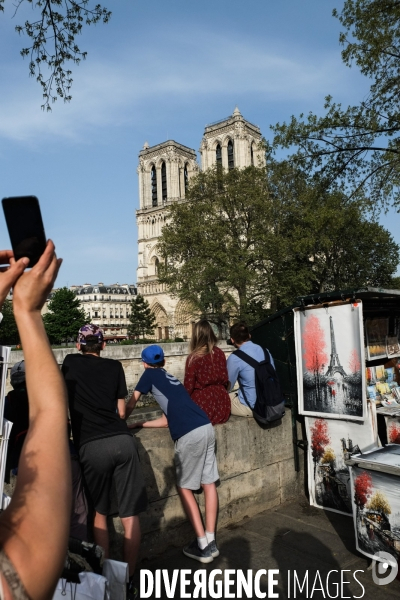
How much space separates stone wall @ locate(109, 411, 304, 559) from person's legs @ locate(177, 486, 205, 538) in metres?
0.20

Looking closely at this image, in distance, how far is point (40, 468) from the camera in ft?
3.09

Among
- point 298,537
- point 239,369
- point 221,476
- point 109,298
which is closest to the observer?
point 298,537

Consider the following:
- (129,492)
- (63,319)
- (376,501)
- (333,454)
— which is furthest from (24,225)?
(63,319)

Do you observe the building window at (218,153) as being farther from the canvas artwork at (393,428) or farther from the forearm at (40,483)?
the forearm at (40,483)

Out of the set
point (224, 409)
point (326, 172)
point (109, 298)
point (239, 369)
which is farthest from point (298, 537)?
point (109, 298)

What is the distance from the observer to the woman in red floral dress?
4.07 metres

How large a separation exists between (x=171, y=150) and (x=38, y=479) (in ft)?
239

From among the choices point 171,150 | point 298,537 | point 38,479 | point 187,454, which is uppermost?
point 171,150

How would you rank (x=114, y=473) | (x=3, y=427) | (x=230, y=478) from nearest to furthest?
1. (x=3, y=427)
2. (x=114, y=473)
3. (x=230, y=478)

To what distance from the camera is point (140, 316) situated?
70812mm

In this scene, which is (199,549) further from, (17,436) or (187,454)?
(17,436)

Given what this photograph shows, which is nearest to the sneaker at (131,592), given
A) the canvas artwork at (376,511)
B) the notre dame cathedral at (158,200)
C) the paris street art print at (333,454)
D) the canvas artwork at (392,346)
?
the canvas artwork at (376,511)

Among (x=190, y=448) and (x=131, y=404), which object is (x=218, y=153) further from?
(x=190, y=448)

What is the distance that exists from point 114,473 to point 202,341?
1.37m
